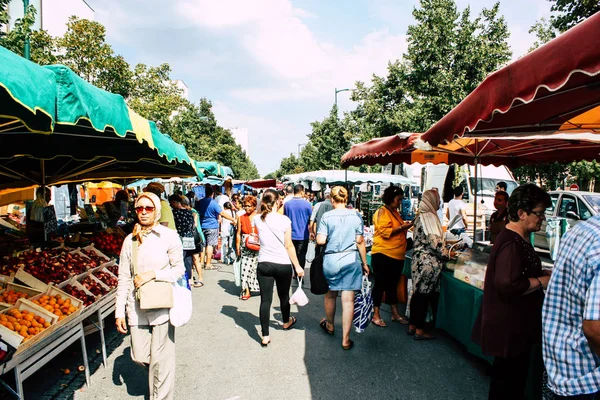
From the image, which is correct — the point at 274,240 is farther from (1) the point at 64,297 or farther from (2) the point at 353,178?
(2) the point at 353,178

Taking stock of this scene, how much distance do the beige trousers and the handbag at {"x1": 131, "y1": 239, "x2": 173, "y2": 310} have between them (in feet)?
0.73

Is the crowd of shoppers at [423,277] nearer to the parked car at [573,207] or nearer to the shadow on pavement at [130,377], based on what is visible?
the shadow on pavement at [130,377]

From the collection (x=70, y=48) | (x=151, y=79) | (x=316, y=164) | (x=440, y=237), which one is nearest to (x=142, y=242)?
(x=440, y=237)

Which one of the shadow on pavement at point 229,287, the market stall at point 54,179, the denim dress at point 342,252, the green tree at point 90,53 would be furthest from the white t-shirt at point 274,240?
the green tree at point 90,53

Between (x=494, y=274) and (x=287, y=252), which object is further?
(x=287, y=252)

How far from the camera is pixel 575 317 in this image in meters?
1.72

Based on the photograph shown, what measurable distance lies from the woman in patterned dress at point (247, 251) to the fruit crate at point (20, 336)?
2.80m

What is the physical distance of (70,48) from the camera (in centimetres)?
1416

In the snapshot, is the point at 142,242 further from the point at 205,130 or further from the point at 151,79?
the point at 205,130

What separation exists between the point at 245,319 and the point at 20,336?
9.70ft

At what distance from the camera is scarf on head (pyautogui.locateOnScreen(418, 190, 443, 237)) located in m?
4.07

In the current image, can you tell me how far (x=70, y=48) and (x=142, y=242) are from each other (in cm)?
1519

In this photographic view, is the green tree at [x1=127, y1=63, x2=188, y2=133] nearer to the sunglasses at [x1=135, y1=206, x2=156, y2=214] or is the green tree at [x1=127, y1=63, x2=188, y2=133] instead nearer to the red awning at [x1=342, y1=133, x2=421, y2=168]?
the red awning at [x1=342, y1=133, x2=421, y2=168]

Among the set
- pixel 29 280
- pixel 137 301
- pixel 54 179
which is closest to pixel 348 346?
pixel 137 301
